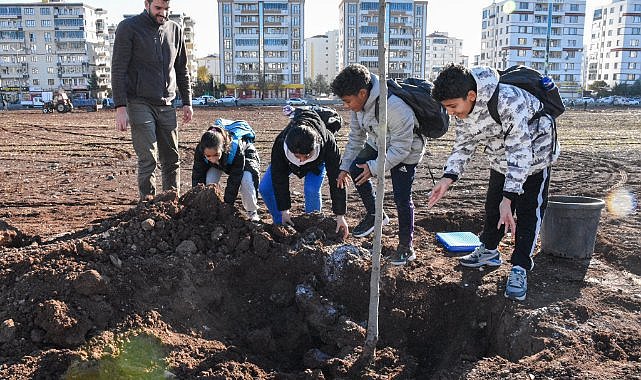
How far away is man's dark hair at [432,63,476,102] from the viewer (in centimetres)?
321

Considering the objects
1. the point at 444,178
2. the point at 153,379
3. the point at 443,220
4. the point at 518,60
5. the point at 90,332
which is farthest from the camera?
the point at 518,60

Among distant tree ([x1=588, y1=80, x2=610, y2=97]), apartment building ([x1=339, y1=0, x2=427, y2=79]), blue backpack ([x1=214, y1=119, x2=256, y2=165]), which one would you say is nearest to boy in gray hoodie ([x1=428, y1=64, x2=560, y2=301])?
blue backpack ([x1=214, y1=119, x2=256, y2=165])

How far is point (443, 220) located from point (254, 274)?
2.45m

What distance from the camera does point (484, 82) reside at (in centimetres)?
328

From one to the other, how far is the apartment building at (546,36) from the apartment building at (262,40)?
33.3 m

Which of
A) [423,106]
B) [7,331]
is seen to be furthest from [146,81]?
[7,331]

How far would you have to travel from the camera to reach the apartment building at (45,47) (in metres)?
83.6

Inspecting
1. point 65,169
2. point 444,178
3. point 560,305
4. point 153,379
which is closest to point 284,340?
point 153,379

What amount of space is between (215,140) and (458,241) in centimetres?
228

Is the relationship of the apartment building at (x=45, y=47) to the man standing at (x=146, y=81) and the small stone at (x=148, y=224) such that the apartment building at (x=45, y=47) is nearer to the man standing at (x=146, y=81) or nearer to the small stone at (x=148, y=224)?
the man standing at (x=146, y=81)

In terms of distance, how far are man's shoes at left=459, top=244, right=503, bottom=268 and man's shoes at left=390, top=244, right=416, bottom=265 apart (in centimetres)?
39

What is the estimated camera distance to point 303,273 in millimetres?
3738

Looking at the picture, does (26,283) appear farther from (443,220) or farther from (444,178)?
(443,220)

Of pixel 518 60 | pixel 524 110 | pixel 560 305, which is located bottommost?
pixel 560 305
